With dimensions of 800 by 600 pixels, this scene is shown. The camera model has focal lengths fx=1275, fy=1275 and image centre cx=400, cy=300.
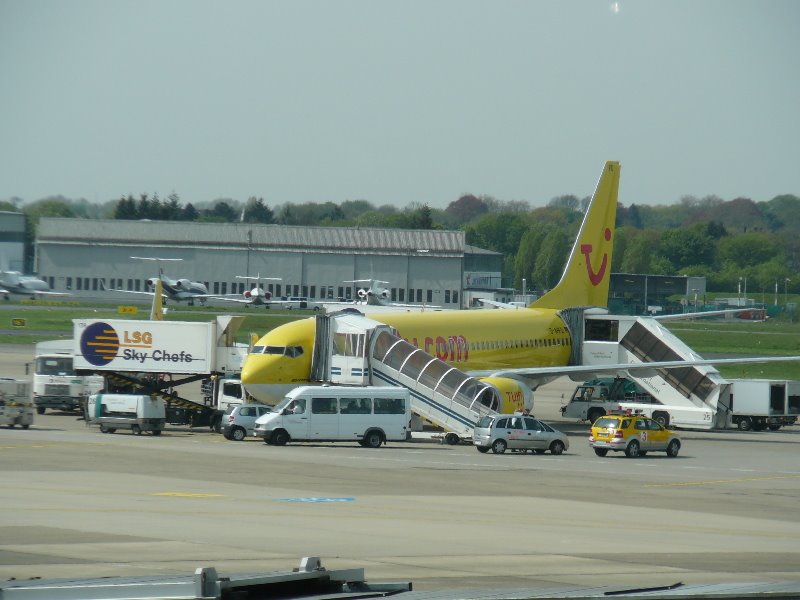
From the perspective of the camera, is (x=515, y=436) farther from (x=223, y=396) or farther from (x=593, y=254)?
(x=593, y=254)

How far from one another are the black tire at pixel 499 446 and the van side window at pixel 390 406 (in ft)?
12.2

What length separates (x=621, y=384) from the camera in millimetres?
63812

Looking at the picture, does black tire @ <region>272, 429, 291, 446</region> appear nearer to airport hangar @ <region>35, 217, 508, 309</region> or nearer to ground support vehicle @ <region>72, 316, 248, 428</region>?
ground support vehicle @ <region>72, 316, 248, 428</region>

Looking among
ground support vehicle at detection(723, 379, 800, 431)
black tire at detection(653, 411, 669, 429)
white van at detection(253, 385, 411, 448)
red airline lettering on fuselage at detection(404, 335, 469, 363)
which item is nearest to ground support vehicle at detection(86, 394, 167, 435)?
white van at detection(253, 385, 411, 448)

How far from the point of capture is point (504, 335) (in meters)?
60.2

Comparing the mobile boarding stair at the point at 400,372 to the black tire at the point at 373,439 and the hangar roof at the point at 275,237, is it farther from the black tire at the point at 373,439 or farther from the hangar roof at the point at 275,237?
the hangar roof at the point at 275,237

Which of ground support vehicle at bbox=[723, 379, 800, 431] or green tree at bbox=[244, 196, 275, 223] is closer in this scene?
ground support vehicle at bbox=[723, 379, 800, 431]

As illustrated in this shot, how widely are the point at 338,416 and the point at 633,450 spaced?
35.0 ft

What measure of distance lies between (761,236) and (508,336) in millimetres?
95853

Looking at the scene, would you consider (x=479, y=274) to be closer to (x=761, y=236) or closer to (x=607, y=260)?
(x=761, y=236)

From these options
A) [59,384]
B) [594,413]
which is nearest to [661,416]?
[594,413]

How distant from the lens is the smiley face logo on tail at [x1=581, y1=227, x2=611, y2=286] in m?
69.8

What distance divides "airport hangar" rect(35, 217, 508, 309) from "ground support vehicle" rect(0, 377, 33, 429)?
80.7m

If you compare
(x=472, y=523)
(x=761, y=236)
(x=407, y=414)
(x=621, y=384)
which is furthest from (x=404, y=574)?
(x=761, y=236)
